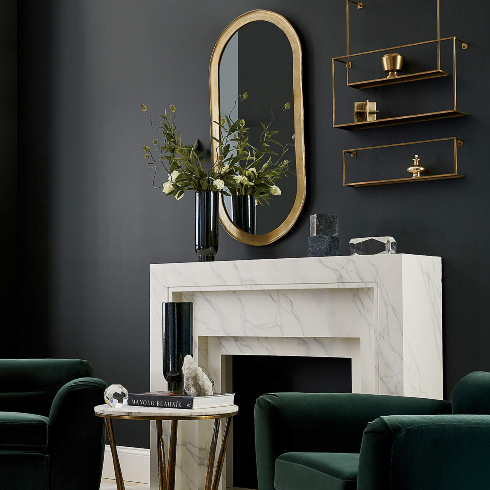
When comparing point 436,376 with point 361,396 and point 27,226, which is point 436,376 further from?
point 27,226

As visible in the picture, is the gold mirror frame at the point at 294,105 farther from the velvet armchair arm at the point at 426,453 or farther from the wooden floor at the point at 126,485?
the velvet armchair arm at the point at 426,453

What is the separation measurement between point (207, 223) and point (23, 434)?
1346mm

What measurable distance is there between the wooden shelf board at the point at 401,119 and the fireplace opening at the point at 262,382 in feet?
3.68

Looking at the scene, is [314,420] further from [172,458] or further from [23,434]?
[23,434]

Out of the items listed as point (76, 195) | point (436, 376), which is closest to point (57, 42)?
point (76, 195)

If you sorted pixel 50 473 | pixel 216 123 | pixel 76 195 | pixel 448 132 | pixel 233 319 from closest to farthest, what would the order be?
pixel 50 473 → pixel 448 132 → pixel 233 319 → pixel 216 123 → pixel 76 195

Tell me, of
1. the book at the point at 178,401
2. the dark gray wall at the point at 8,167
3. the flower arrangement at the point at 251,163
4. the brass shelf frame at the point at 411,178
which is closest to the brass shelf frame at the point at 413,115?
the brass shelf frame at the point at 411,178

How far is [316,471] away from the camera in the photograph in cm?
246

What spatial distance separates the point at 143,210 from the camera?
4723 mm

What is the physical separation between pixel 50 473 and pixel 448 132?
2251mm

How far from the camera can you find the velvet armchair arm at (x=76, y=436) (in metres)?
3.37

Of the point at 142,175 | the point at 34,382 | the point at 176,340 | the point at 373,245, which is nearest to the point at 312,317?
the point at 373,245

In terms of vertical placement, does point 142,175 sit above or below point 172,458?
above

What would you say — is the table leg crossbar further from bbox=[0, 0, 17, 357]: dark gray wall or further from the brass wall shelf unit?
bbox=[0, 0, 17, 357]: dark gray wall
